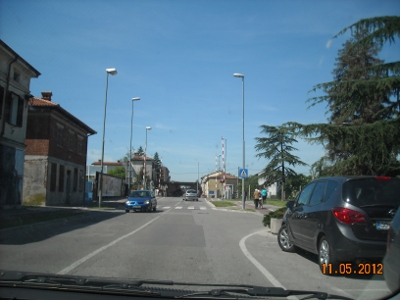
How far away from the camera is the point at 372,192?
6.77 metres

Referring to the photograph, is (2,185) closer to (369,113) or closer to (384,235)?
(369,113)

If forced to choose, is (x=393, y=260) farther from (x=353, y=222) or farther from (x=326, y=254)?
(x=326, y=254)

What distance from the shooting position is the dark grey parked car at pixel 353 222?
253 inches

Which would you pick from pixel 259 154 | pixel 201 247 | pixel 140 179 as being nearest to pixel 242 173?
pixel 259 154

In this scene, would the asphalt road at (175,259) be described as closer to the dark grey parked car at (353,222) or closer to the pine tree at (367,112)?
the dark grey parked car at (353,222)

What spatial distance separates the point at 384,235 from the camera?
6.41 metres

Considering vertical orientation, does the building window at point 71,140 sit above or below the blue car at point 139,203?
above

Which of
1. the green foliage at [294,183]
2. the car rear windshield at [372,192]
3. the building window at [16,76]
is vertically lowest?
the car rear windshield at [372,192]

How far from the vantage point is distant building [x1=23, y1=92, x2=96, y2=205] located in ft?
89.7

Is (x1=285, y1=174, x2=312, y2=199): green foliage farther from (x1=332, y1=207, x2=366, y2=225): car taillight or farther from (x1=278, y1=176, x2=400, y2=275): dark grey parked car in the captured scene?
(x1=332, y1=207, x2=366, y2=225): car taillight

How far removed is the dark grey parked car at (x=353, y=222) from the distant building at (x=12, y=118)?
17.8 metres

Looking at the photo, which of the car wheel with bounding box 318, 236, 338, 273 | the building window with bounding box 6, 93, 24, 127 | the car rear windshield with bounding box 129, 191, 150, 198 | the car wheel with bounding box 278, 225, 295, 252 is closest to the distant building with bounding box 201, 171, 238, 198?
the car rear windshield with bounding box 129, 191, 150, 198

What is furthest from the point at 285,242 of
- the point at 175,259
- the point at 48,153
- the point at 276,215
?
the point at 48,153

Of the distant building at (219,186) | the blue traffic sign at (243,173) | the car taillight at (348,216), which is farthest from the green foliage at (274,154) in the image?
the distant building at (219,186)
